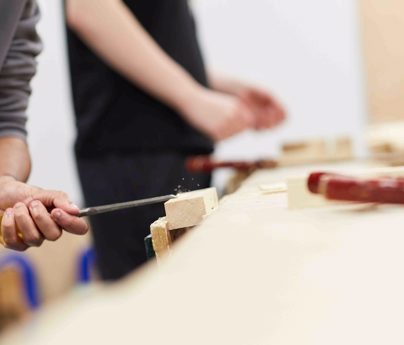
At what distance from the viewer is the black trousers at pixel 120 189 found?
832mm

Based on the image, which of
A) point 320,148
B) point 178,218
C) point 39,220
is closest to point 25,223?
point 39,220

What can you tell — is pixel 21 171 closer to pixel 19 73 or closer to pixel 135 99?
pixel 19 73

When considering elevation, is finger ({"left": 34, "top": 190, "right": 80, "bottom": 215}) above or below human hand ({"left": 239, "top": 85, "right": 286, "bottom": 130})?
below

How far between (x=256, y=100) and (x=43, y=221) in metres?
1.13

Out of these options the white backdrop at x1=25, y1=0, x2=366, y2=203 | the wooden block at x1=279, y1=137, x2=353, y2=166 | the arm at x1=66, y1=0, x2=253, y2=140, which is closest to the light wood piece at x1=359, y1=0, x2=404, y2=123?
the white backdrop at x1=25, y1=0, x2=366, y2=203

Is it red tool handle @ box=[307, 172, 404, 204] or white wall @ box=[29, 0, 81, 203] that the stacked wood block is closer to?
red tool handle @ box=[307, 172, 404, 204]

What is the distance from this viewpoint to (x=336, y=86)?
7.58ft

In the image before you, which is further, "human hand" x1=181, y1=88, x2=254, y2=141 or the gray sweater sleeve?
"human hand" x1=181, y1=88, x2=254, y2=141

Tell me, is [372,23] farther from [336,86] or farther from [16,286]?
[16,286]

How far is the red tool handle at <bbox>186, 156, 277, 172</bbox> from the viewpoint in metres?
0.92

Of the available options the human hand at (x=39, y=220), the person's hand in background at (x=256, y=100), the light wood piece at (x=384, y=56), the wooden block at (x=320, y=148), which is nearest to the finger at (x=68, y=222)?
the human hand at (x=39, y=220)

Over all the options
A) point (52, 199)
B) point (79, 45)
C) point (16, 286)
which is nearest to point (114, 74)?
point (79, 45)

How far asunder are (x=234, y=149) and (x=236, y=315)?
1994 mm

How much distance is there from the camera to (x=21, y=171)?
0.56 metres
